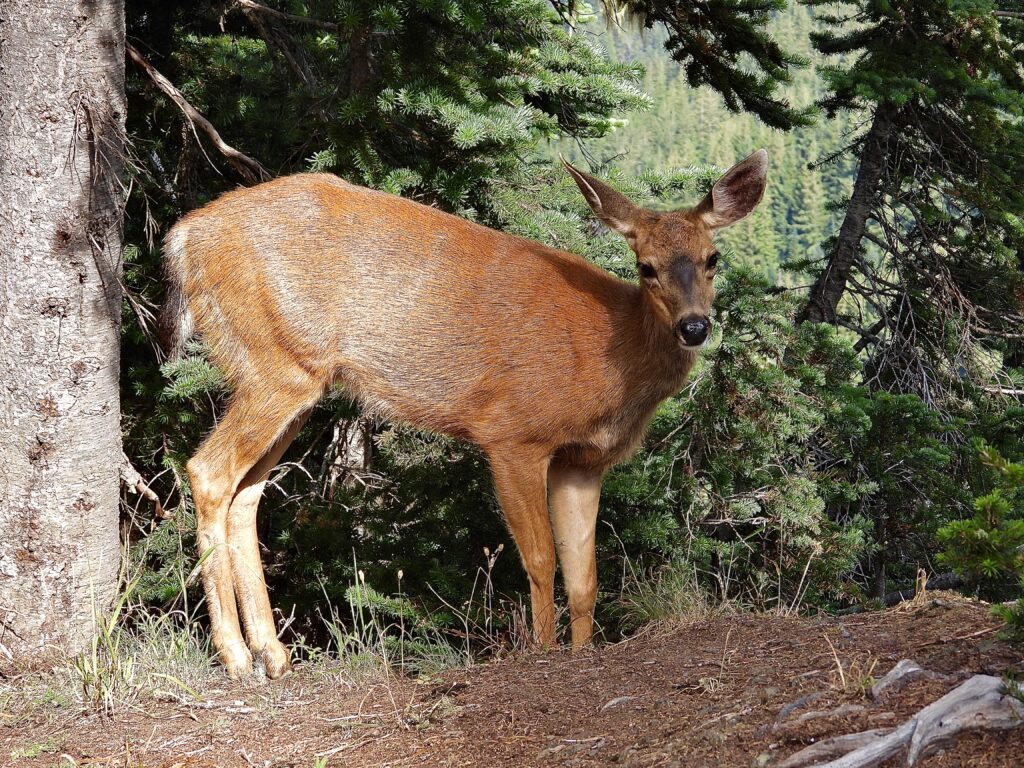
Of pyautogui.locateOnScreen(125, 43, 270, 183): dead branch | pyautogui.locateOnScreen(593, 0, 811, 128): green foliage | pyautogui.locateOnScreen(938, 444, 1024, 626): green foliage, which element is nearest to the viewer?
pyautogui.locateOnScreen(938, 444, 1024, 626): green foliage

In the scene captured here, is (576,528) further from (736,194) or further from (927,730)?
(927,730)

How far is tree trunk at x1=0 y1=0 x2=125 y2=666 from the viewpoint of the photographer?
17.3 ft

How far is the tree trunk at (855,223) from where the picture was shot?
33.5 ft

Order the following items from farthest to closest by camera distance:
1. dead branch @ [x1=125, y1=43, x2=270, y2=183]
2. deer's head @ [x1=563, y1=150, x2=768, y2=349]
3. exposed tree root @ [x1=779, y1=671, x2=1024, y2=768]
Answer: dead branch @ [x1=125, y1=43, x2=270, y2=183]
deer's head @ [x1=563, y1=150, x2=768, y2=349]
exposed tree root @ [x1=779, y1=671, x2=1024, y2=768]

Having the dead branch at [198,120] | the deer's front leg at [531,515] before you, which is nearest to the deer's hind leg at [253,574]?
the deer's front leg at [531,515]

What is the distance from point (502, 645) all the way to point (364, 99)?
132 inches

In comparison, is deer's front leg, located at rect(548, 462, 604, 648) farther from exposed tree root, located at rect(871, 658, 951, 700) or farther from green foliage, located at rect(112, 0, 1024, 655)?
exposed tree root, located at rect(871, 658, 951, 700)

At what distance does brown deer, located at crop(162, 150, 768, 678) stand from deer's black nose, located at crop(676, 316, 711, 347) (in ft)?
1.36

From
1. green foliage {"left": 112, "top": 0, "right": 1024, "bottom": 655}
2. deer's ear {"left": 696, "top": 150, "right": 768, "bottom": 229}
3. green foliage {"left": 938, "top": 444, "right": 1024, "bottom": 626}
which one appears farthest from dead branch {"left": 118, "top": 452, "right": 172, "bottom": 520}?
green foliage {"left": 938, "top": 444, "right": 1024, "bottom": 626}

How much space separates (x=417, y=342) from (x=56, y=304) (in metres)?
1.92

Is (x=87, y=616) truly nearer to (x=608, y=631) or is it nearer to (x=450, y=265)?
(x=450, y=265)

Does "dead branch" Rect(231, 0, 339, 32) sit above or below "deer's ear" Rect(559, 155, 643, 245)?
above

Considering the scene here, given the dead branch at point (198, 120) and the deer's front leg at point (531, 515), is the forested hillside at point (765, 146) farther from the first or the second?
the deer's front leg at point (531, 515)

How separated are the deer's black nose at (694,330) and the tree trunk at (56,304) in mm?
2977
